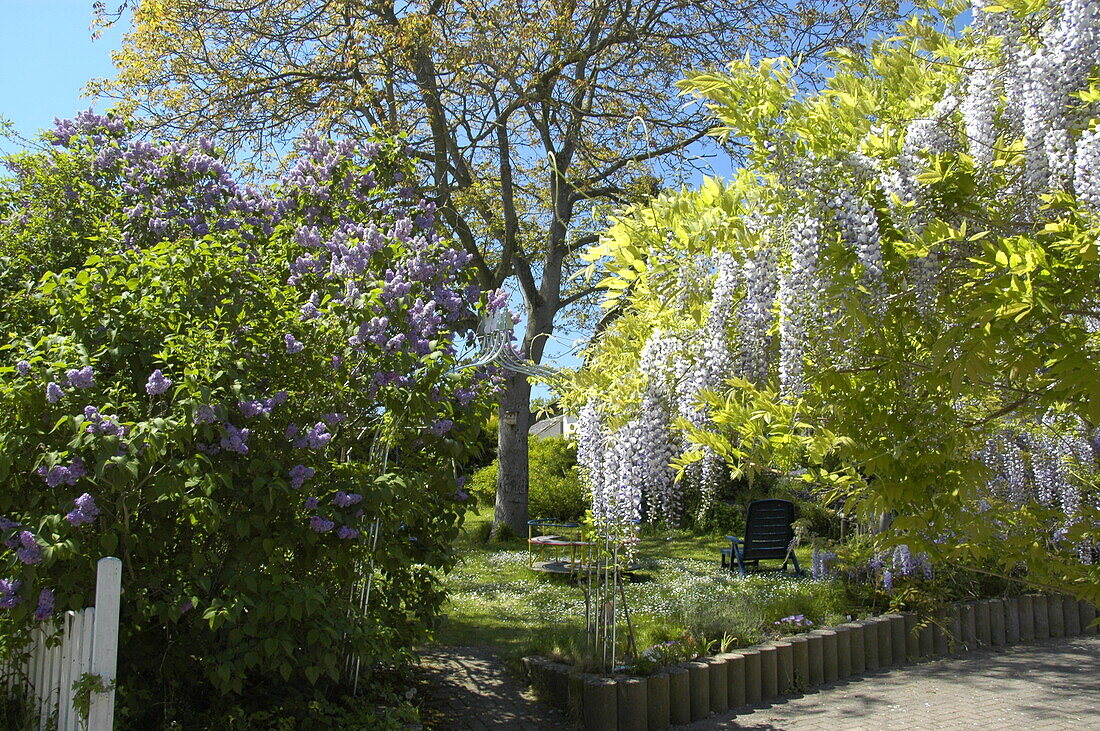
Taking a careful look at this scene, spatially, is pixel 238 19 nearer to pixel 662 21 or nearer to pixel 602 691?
pixel 662 21

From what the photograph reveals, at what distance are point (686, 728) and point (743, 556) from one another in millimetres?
4227

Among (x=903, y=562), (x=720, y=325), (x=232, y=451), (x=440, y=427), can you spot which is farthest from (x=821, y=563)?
(x=232, y=451)

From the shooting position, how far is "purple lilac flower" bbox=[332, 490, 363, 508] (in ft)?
10.4

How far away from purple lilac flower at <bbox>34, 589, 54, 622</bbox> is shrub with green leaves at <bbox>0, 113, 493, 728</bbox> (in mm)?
11

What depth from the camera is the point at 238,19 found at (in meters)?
10.4

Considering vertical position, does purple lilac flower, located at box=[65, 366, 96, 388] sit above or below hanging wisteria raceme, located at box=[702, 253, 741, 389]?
below

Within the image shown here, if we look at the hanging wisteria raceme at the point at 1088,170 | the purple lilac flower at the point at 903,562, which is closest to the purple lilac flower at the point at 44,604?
the hanging wisteria raceme at the point at 1088,170

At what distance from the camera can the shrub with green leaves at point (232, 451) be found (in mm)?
2865

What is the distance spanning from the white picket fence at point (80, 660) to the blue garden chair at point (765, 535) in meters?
6.39

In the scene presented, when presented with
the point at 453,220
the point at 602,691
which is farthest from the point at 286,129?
the point at 602,691

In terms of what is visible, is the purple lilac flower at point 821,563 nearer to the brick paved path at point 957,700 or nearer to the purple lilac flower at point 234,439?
the brick paved path at point 957,700

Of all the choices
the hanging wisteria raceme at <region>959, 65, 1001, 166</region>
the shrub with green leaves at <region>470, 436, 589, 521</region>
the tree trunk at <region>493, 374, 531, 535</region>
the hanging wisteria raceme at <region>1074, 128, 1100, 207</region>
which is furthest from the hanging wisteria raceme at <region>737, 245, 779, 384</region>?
the shrub with green leaves at <region>470, 436, 589, 521</region>

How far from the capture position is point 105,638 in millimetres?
2719

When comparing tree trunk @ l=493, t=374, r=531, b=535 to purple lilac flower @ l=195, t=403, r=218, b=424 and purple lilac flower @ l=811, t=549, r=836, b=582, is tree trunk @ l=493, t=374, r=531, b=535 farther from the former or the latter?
purple lilac flower @ l=195, t=403, r=218, b=424
